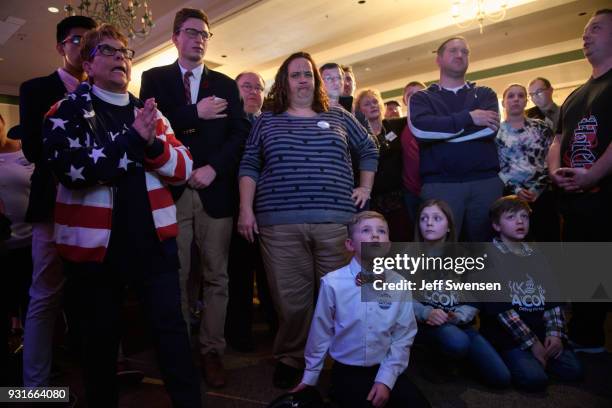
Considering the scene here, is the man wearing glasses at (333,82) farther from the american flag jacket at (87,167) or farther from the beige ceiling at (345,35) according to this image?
the beige ceiling at (345,35)

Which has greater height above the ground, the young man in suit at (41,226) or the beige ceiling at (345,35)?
the beige ceiling at (345,35)

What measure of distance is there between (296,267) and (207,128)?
73 cm

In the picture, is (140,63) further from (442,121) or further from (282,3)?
(442,121)

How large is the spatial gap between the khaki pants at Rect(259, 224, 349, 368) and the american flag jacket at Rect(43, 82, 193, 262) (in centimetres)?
55

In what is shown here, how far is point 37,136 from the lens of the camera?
1.49m

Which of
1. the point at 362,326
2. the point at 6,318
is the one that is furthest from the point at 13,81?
the point at 362,326

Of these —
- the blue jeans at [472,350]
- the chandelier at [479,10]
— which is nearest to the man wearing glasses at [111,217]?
the blue jeans at [472,350]

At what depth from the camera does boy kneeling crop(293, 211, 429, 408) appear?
1311mm

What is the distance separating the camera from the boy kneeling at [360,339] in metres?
1.31

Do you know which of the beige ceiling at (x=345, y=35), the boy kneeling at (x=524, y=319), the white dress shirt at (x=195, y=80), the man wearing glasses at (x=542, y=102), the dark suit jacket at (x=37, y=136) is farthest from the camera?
the beige ceiling at (x=345, y=35)

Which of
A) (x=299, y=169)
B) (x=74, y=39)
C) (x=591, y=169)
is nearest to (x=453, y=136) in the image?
(x=591, y=169)

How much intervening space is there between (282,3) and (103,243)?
5.43 meters

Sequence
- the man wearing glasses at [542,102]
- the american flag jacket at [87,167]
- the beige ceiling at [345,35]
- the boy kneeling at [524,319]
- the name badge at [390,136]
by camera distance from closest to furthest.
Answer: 1. the american flag jacket at [87,167]
2. the boy kneeling at [524,319]
3. the name badge at [390,136]
4. the man wearing glasses at [542,102]
5. the beige ceiling at [345,35]

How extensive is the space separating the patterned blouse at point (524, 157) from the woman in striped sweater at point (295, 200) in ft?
3.84
